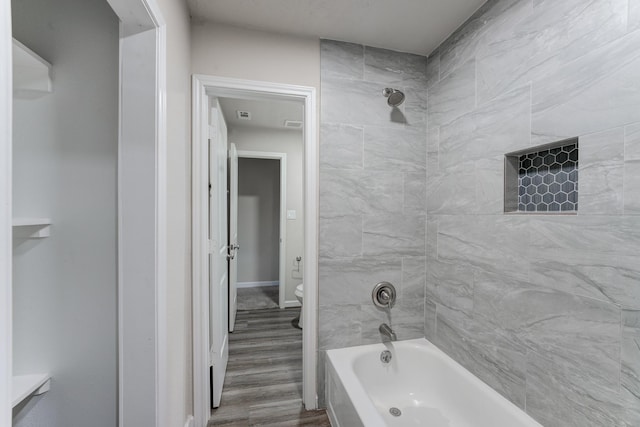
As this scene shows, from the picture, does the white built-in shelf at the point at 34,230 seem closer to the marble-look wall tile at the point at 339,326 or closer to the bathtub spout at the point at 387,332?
the marble-look wall tile at the point at 339,326

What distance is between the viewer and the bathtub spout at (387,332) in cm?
182

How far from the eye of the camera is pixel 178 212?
1345 millimetres

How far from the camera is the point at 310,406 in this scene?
181 centimetres

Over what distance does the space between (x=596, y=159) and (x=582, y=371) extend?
2.62 feet

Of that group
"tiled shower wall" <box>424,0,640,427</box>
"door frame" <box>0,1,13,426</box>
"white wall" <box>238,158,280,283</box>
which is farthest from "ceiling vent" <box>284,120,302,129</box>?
"door frame" <box>0,1,13,426</box>

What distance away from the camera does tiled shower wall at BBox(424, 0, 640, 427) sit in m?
0.93

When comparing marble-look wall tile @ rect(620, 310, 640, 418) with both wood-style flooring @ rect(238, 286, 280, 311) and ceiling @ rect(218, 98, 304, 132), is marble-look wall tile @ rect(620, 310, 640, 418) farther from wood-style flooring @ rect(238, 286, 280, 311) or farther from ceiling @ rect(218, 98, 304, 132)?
wood-style flooring @ rect(238, 286, 280, 311)

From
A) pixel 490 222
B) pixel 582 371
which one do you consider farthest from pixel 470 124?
pixel 582 371

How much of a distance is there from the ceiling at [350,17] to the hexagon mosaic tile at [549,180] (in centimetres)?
92

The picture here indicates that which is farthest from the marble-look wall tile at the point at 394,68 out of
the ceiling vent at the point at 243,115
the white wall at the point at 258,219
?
the white wall at the point at 258,219

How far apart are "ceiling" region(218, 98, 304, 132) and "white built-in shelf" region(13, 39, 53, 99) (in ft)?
5.16

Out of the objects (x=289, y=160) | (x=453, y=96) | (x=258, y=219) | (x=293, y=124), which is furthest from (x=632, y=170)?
(x=258, y=219)

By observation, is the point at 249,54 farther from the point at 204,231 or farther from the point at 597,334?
the point at 597,334

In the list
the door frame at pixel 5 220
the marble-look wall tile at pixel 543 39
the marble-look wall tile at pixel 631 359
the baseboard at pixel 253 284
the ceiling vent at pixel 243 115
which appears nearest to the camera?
the door frame at pixel 5 220
